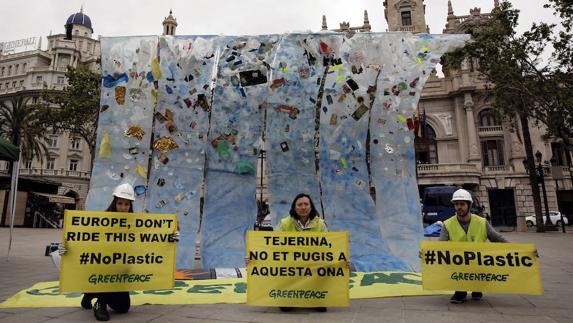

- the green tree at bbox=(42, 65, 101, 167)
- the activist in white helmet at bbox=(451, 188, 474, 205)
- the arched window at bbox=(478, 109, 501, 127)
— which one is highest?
the arched window at bbox=(478, 109, 501, 127)

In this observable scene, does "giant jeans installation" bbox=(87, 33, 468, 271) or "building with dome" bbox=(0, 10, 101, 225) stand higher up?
"building with dome" bbox=(0, 10, 101, 225)

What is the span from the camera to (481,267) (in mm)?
4863

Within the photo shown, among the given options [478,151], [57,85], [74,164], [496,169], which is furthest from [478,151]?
[57,85]

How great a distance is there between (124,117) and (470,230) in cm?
680

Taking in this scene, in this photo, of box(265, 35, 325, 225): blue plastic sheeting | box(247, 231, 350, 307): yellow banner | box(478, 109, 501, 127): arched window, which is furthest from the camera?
box(478, 109, 501, 127): arched window

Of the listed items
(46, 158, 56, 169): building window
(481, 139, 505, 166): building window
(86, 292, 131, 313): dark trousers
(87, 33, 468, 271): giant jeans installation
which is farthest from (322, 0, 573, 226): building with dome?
(46, 158, 56, 169): building window

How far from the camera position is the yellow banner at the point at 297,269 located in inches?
178

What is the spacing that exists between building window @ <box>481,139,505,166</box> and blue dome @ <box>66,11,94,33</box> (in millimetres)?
65958

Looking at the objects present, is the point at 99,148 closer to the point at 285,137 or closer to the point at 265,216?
the point at 285,137

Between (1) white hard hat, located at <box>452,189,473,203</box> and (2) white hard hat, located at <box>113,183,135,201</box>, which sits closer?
(2) white hard hat, located at <box>113,183,135,201</box>

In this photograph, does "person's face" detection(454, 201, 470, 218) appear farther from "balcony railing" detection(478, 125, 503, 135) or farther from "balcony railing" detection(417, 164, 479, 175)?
"balcony railing" detection(478, 125, 503, 135)

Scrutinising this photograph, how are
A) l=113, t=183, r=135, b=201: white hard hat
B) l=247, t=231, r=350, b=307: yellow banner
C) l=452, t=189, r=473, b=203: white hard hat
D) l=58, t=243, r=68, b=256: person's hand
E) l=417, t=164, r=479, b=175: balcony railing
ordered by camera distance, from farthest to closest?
1. l=417, t=164, r=479, b=175: balcony railing
2. l=452, t=189, r=473, b=203: white hard hat
3. l=113, t=183, r=135, b=201: white hard hat
4. l=247, t=231, r=350, b=307: yellow banner
5. l=58, t=243, r=68, b=256: person's hand

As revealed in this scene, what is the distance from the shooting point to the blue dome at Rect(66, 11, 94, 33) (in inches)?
2608

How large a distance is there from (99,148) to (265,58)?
13.2 ft
